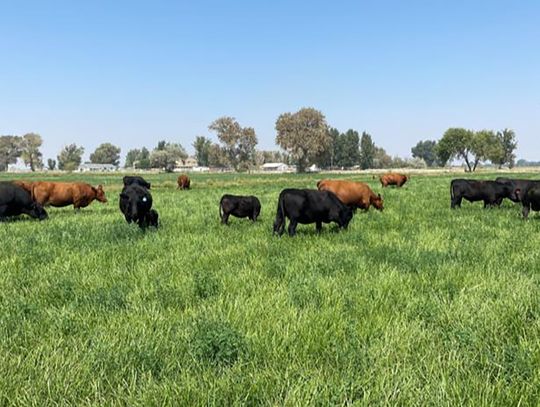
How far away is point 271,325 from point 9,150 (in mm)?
196949

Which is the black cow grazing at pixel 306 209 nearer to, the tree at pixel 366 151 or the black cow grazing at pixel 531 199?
the black cow grazing at pixel 531 199

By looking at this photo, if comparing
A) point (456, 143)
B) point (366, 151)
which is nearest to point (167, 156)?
point (366, 151)

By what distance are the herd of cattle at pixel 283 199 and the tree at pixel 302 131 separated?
275 ft

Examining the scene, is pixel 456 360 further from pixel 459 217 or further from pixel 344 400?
pixel 459 217

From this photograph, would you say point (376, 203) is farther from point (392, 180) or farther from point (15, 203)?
point (392, 180)

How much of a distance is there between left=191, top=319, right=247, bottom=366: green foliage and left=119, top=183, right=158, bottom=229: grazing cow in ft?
27.0

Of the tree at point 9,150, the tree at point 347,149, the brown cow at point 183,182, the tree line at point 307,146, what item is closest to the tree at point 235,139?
the tree line at point 307,146

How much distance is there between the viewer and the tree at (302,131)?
100 meters

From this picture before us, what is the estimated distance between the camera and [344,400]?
9.33ft

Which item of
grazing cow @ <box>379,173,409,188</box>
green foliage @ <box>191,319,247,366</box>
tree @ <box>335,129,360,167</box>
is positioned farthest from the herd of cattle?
tree @ <box>335,129,360,167</box>

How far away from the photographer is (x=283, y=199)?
1043 cm

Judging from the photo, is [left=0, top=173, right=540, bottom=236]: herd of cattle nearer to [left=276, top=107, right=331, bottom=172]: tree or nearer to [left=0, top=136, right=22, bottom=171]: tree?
[left=276, top=107, right=331, bottom=172]: tree

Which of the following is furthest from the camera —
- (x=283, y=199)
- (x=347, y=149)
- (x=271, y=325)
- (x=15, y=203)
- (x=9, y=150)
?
(x=9, y=150)

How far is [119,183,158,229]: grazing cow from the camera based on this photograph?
11.6 metres
